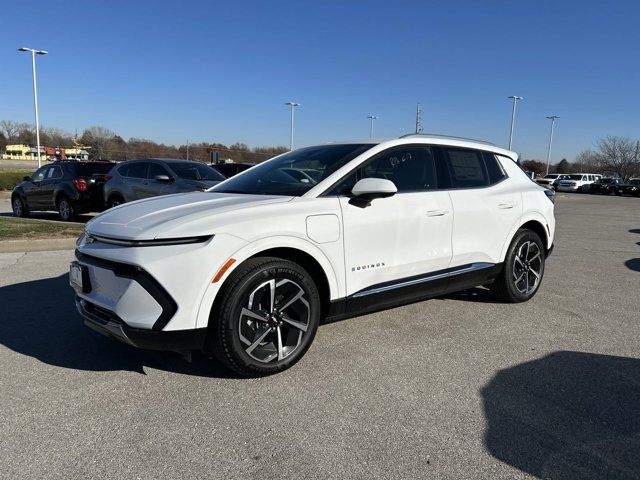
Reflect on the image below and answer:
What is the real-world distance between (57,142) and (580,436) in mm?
105028

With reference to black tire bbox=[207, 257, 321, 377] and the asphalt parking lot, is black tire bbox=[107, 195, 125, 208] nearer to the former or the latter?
the asphalt parking lot

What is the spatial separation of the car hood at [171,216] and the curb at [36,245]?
535 cm

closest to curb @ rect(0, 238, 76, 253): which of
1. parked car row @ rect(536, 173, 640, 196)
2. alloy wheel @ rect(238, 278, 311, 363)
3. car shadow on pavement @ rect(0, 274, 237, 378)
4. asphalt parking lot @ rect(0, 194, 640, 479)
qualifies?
car shadow on pavement @ rect(0, 274, 237, 378)

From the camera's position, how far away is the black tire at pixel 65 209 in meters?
12.3

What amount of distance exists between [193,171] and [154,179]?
87 centimetres

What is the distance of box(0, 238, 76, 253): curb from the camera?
8.01 meters

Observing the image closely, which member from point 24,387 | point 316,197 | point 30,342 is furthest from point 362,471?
point 30,342

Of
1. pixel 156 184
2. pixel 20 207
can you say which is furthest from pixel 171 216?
pixel 20 207

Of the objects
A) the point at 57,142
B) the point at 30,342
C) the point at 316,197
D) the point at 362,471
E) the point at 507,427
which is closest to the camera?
the point at 362,471

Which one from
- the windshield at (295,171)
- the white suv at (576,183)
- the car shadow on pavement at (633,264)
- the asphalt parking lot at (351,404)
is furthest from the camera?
the white suv at (576,183)

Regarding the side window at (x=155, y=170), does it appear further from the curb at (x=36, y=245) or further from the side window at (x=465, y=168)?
the side window at (x=465, y=168)

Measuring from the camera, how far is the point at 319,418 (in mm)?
2896

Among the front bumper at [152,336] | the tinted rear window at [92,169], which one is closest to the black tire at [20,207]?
the tinted rear window at [92,169]

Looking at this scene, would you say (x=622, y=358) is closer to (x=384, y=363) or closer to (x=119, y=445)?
(x=384, y=363)
